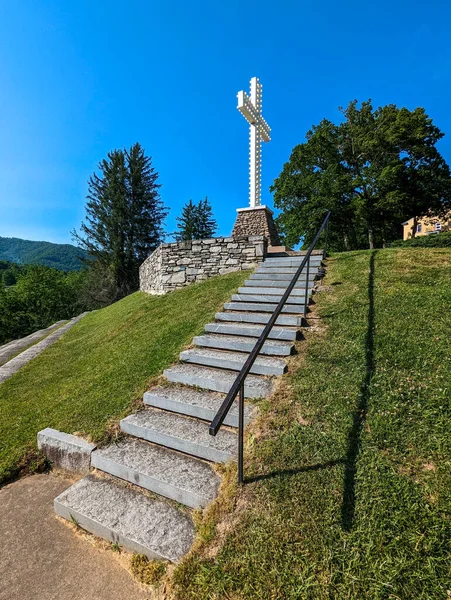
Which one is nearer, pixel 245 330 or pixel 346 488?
pixel 346 488

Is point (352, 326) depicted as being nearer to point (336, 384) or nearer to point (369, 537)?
point (336, 384)

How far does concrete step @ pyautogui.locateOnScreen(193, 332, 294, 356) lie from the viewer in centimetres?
350

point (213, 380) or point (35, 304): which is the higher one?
point (213, 380)

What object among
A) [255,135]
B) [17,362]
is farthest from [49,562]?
[255,135]

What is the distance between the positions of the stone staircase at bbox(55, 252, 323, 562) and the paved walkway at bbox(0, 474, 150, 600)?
126mm

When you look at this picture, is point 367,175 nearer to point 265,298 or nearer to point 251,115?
point 251,115

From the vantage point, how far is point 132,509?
2145 mm

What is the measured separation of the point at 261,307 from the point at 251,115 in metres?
7.41

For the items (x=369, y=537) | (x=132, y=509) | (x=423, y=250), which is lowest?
(x=132, y=509)

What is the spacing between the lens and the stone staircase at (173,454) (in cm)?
201

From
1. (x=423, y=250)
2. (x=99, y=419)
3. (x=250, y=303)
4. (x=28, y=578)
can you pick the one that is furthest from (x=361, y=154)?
(x=28, y=578)

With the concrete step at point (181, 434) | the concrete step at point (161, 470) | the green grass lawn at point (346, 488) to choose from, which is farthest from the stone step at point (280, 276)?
the concrete step at point (161, 470)

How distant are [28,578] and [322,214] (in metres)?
17.8

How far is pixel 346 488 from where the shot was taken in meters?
1.84
